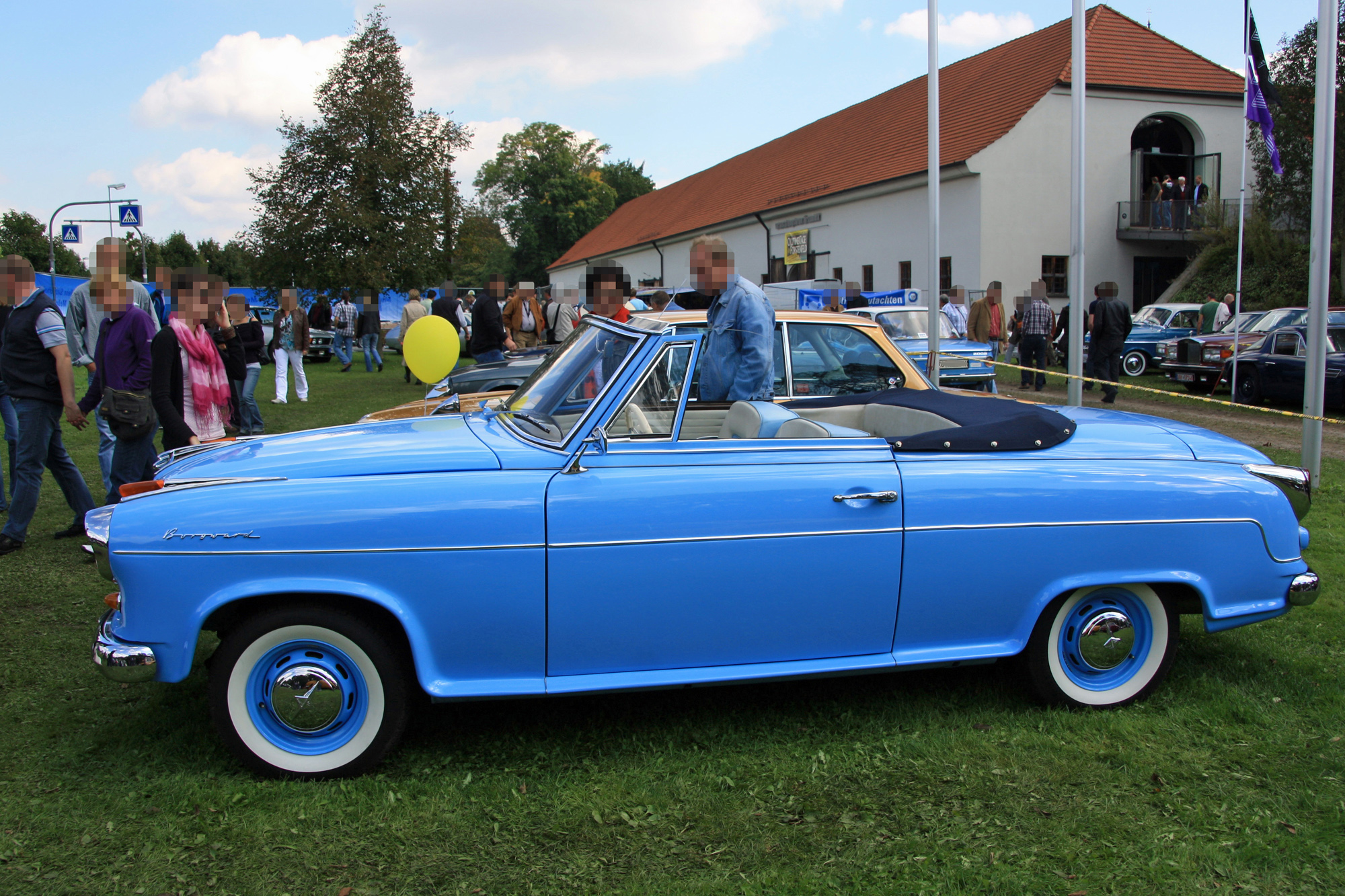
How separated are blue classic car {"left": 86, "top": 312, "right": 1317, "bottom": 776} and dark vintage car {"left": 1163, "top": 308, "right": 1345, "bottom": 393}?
47.0 feet

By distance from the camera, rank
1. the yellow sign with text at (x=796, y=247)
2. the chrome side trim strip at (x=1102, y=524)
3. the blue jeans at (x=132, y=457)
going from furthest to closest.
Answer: the yellow sign with text at (x=796, y=247) → the blue jeans at (x=132, y=457) → the chrome side trim strip at (x=1102, y=524)

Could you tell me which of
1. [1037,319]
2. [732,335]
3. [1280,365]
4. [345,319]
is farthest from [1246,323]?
[345,319]

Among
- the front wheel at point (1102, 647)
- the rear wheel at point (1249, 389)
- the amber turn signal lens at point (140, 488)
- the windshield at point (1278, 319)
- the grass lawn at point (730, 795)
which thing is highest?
the windshield at point (1278, 319)

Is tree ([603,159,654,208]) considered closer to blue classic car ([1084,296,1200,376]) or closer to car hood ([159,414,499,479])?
blue classic car ([1084,296,1200,376])

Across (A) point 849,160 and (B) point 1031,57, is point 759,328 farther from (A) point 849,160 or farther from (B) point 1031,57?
(A) point 849,160

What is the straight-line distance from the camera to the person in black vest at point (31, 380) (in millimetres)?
6062

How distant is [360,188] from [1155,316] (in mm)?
23976

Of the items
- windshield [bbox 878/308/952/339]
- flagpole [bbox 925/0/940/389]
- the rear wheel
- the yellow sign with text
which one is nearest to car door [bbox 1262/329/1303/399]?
the rear wheel

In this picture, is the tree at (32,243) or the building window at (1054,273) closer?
the building window at (1054,273)

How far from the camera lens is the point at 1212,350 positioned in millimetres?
16688

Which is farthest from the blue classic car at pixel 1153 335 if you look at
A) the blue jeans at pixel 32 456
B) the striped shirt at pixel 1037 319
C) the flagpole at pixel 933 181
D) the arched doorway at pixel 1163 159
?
the blue jeans at pixel 32 456

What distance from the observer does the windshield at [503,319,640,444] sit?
3.63 meters

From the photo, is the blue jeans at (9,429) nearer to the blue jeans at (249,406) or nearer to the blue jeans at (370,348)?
the blue jeans at (249,406)

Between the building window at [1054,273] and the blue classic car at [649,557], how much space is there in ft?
80.6
